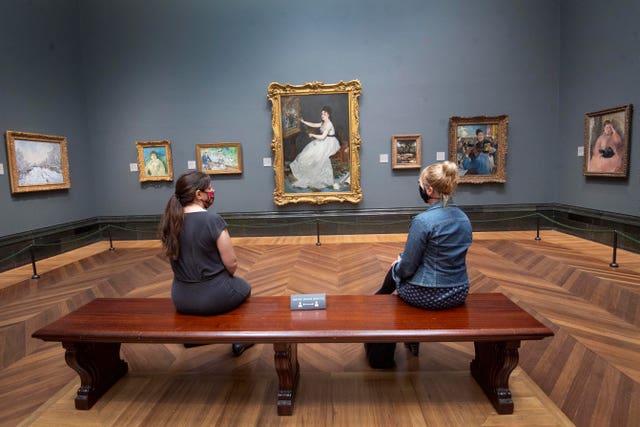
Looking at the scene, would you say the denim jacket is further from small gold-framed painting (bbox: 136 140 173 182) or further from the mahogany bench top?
small gold-framed painting (bbox: 136 140 173 182)

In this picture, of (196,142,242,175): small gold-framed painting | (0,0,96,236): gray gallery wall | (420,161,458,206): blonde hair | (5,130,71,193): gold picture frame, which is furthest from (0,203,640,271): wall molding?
(420,161,458,206): blonde hair

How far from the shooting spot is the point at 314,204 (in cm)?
980

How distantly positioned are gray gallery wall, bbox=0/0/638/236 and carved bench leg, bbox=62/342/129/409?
6.88 metres

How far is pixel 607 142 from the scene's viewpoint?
7.68 metres

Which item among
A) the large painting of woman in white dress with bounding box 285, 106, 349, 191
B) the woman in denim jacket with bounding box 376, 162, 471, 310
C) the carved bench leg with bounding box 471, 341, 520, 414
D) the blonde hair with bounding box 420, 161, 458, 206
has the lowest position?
the carved bench leg with bounding box 471, 341, 520, 414

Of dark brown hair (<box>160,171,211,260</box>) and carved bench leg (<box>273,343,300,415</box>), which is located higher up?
dark brown hair (<box>160,171,211,260</box>)

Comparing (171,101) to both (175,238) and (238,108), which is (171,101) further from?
(175,238)

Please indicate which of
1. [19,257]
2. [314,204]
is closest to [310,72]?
[314,204]

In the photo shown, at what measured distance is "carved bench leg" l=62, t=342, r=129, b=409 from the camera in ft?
9.44

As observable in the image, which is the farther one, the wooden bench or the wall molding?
the wall molding

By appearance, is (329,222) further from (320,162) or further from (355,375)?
(355,375)

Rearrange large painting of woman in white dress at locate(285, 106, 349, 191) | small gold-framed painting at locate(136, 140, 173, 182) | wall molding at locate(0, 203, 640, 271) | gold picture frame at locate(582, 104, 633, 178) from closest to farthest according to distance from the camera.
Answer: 1. gold picture frame at locate(582, 104, 633, 178)
2. wall molding at locate(0, 203, 640, 271)
3. large painting of woman in white dress at locate(285, 106, 349, 191)
4. small gold-framed painting at locate(136, 140, 173, 182)

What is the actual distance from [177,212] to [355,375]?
6.76 feet

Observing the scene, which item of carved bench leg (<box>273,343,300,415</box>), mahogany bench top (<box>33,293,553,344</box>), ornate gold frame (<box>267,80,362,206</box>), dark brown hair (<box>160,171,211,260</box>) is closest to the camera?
mahogany bench top (<box>33,293,553,344</box>)
